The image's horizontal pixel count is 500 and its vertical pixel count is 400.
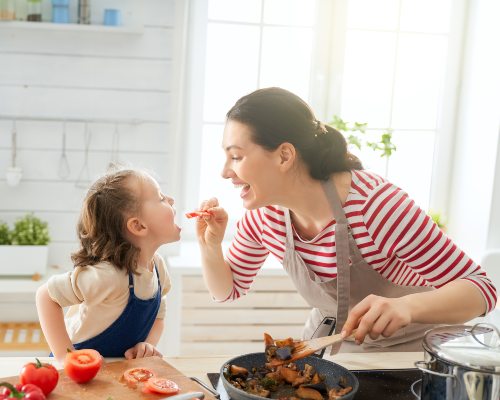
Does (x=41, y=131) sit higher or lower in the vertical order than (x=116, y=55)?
lower

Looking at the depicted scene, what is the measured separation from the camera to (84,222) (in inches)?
69.5

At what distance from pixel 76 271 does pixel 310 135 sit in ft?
2.13

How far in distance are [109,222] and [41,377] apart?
56 centimetres

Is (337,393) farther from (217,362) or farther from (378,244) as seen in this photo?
(378,244)

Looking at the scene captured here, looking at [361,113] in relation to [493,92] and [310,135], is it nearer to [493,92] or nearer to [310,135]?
[493,92]

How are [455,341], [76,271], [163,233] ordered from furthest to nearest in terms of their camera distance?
[163,233]
[76,271]
[455,341]

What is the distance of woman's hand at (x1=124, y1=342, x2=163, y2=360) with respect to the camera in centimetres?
168

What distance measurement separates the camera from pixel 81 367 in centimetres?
131

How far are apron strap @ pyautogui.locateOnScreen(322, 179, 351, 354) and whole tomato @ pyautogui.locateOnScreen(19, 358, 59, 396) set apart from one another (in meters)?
0.75

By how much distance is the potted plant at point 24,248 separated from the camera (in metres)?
2.91

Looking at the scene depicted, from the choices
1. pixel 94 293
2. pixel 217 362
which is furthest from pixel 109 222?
pixel 217 362

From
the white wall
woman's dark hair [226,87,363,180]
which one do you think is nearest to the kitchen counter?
woman's dark hair [226,87,363,180]

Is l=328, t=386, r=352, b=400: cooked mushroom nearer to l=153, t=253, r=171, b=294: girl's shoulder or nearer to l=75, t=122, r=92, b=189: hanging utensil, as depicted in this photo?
l=153, t=253, r=171, b=294: girl's shoulder

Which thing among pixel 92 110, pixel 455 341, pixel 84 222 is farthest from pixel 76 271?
pixel 92 110
